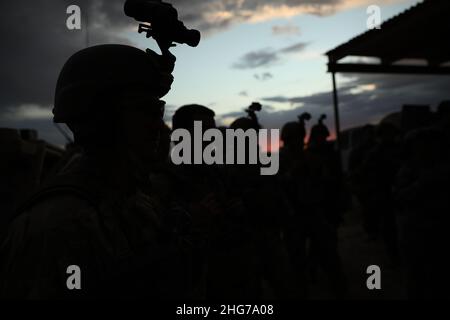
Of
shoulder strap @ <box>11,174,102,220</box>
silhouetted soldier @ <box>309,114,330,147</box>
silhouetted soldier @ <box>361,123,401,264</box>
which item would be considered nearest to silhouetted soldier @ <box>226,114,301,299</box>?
shoulder strap @ <box>11,174,102,220</box>

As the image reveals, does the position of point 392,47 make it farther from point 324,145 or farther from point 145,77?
point 145,77

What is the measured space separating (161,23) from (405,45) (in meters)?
8.34

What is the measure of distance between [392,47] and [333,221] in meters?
4.67

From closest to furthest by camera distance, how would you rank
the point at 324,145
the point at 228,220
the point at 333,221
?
the point at 228,220, the point at 333,221, the point at 324,145

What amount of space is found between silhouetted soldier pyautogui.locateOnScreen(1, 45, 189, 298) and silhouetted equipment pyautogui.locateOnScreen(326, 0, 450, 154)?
636 centimetres

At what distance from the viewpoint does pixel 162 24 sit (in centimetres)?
169

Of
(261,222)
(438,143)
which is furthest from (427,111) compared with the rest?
(261,222)

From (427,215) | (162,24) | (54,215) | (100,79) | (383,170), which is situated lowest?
(54,215)

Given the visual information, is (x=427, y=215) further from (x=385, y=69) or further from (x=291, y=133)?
(x=385, y=69)

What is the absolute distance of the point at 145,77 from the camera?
1589 millimetres

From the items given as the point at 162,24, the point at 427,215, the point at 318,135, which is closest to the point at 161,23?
the point at 162,24

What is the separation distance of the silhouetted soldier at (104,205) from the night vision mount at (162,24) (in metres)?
0.08

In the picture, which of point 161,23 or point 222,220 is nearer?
point 161,23

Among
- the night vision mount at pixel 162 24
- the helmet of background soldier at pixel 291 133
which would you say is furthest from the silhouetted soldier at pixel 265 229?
the night vision mount at pixel 162 24
